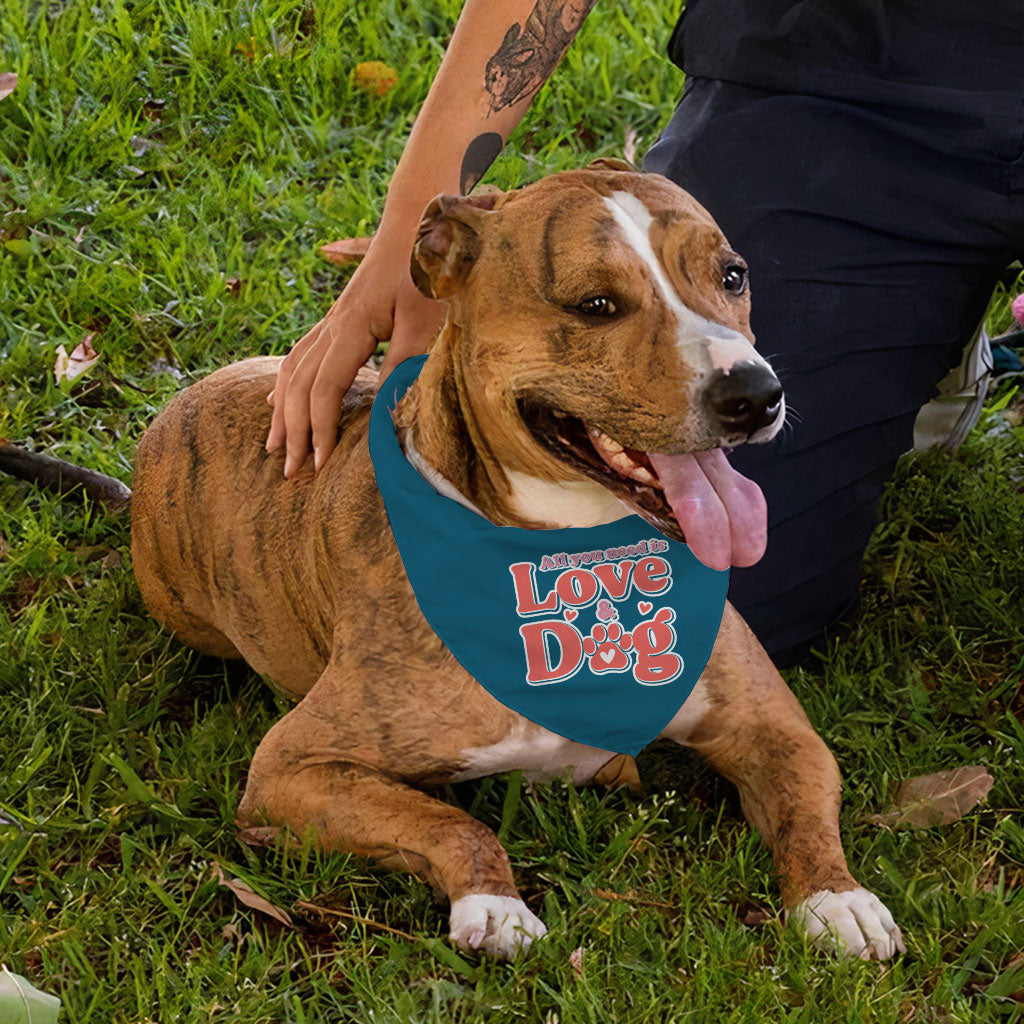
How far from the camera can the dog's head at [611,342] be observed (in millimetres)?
2551

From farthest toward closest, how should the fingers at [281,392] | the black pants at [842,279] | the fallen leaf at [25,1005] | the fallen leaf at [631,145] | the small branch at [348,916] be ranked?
the fallen leaf at [631,145] → the black pants at [842,279] → the fingers at [281,392] → the small branch at [348,916] → the fallen leaf at [25,1005]

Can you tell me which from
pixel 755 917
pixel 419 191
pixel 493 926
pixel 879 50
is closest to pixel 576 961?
pixel 493 926

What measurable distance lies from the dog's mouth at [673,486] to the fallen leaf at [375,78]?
326cm

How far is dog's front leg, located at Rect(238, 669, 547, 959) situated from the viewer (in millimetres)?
2672

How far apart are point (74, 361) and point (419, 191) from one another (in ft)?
5.98

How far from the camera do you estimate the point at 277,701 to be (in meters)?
3.45

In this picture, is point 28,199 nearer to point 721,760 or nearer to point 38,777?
point 38,777

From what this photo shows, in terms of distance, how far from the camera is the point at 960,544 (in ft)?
12.9

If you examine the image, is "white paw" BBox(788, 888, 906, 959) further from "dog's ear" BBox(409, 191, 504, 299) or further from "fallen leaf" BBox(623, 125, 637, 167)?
"fallen leaf" BBox(623, 125, 637, 167)

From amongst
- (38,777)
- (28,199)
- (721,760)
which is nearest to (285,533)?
(38,777)

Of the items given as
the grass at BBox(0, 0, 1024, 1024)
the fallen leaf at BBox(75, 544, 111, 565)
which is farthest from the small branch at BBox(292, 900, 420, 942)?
the fallen leaf at BBox(75, 544, 111, 565)

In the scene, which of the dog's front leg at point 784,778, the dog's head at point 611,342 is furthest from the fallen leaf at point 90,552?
the dog's front leg at point 784,778

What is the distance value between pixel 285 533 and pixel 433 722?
0.59m

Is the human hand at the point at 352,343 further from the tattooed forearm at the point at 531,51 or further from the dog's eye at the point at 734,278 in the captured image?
the dog's eye at the point at 734,278
